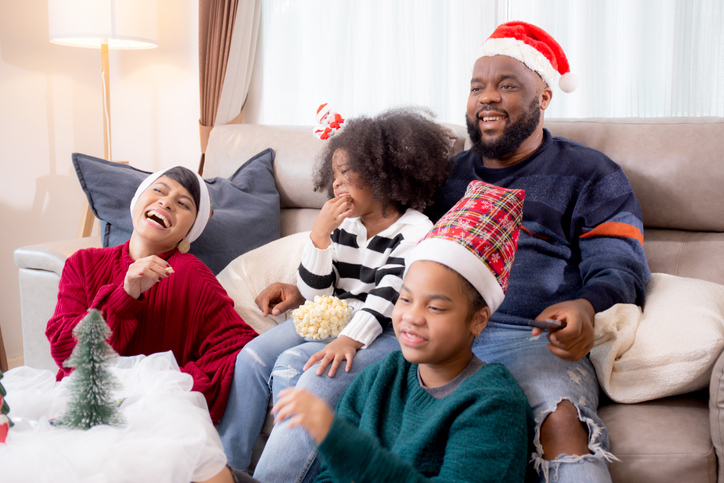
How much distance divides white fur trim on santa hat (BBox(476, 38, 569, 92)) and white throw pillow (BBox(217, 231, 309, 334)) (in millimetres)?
851

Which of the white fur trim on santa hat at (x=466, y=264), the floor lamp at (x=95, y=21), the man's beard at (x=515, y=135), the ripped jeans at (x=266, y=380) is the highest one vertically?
the floor lamp at (x=95, y=21)

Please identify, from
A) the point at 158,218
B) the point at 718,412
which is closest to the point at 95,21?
the point at 158,218

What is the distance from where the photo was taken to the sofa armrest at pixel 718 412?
1.15 meters

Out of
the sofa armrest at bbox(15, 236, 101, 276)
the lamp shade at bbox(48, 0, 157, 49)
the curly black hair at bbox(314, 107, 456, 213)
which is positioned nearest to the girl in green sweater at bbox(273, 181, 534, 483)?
the curly black hair at bbox(314, 107, 456, 213)

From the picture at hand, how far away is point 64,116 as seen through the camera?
3.17m

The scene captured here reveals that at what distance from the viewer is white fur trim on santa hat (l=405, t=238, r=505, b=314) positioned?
108 centimetres

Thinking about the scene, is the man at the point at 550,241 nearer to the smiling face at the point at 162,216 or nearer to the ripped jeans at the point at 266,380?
the ripped jeans at the point at 266,380

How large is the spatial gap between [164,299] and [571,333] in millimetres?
1085

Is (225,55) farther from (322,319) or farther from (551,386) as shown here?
(551,386)

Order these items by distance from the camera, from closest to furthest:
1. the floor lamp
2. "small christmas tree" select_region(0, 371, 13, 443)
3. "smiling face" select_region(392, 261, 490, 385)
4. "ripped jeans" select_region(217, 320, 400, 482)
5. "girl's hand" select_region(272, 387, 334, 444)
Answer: "girl's hand" select_region(272, 387, 334, 444) → "small christmas tree" select_region(0, 371, 13, 443) → "smiling face" select_region(392, 261, 490, 385) → "ripped jeans" select_region(217, 320, 400, 482) → the floor lamp

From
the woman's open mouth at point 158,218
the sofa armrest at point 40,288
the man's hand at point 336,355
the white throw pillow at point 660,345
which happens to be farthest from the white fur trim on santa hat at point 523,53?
the sofa armrest at point 40,288

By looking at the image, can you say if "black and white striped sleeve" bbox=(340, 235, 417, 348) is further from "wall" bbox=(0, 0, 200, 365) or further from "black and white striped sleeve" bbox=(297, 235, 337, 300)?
"wall" bbox=(0, 0, 200, 365)

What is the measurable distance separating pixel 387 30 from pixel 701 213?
1.70 m

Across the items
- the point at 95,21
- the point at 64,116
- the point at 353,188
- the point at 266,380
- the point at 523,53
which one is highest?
the point at 95,21
